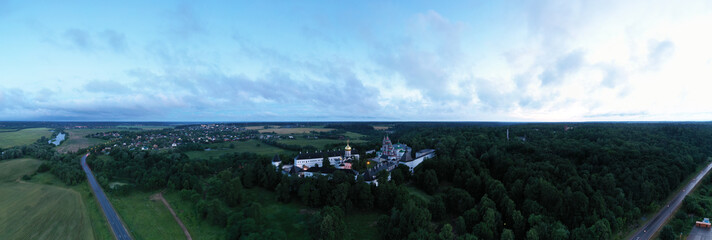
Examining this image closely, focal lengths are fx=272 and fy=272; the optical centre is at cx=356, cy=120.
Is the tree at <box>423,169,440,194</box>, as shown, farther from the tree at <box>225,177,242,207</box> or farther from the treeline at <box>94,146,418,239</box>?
the tree at <box>225,177,242,207</box>

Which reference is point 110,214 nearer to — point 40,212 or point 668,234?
point 40,212

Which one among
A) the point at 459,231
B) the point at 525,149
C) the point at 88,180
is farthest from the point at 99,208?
the point at 525,149

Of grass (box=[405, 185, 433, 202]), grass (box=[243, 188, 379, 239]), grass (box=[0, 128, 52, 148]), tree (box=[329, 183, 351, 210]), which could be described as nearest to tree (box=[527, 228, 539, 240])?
grass (box=[405, 185, 433, 202])

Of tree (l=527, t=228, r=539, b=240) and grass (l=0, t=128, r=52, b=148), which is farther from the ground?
grass (l=0, t=128, r=52, b=148)

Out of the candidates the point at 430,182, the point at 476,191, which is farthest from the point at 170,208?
the point at 476,191

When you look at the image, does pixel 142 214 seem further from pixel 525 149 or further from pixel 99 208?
pixel 525 149

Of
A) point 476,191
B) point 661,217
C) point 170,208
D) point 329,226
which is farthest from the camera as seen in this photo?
point 476,191

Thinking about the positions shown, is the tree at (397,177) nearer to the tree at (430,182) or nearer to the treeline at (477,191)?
the treeline at (477,191)
